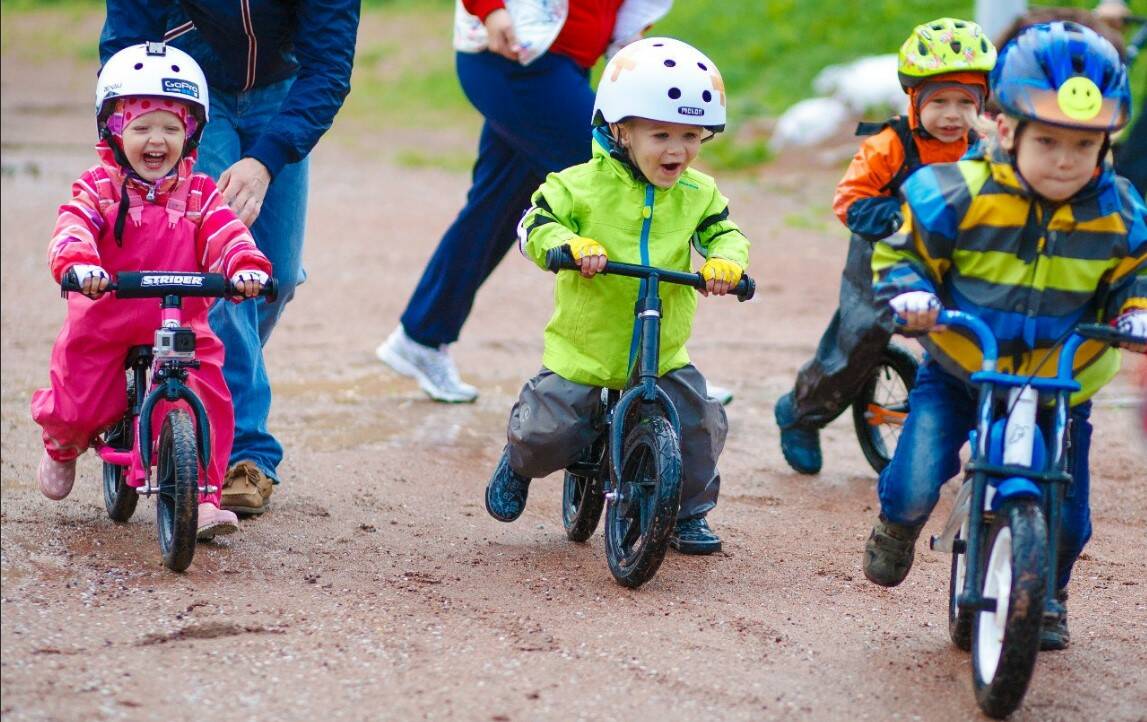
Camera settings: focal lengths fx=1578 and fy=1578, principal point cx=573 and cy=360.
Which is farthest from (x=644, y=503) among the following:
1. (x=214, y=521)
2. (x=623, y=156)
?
(x=214, y=521)

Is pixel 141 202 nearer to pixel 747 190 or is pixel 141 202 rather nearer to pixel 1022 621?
pixel 1022 621

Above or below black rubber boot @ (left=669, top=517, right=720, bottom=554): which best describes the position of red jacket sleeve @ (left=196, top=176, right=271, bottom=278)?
above

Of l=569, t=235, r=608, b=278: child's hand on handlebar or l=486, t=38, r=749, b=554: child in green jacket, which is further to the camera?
l=486, t=38, r=749, b=554: child in green jacket

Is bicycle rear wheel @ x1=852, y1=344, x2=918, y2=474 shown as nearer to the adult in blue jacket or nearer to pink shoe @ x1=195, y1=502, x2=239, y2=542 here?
the adult in blue jacket

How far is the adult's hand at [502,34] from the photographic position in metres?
6.02

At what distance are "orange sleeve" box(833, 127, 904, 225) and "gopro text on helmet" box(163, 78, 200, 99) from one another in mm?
2094

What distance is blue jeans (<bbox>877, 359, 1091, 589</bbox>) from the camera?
13.2 ft

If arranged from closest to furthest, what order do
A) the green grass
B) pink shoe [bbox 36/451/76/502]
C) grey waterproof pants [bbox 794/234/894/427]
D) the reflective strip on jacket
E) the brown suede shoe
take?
the reflective strip on jacket, pink shoe [bbox 36/451/76/502], the brown suede shoe, grey waterproof pants [bbox 794/234/894/427], the green grass

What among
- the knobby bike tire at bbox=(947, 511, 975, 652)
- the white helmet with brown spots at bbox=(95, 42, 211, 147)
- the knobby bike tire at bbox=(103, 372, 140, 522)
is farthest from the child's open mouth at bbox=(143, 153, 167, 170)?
the knobby bike tire at bbox=(947, 511, 975, 652)

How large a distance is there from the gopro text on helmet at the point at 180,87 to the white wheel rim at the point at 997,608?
2635 mm

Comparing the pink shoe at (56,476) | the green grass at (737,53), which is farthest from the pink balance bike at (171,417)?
the green grass at (737,53)

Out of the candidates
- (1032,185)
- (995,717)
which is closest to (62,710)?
(995,717)

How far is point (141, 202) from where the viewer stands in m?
4.70

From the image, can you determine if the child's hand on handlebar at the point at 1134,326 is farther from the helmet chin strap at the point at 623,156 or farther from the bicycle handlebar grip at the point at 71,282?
the bicycle handlebar grip at the point at 71,282
